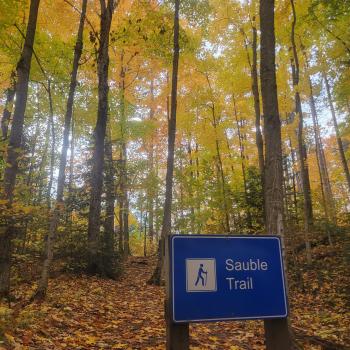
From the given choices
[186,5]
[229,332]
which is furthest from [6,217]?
[186,5]

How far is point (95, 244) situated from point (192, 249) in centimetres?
926

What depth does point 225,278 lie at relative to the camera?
2.49 m

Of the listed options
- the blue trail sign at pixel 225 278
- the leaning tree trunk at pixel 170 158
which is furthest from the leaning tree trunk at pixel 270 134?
the leaning tree trunk at pixel 170 158

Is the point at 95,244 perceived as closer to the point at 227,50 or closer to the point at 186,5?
the point at 186,5

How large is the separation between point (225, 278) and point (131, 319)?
4.79m

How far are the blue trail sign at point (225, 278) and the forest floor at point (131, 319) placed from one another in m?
2.37

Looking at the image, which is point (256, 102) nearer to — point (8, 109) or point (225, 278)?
point (8, 109)

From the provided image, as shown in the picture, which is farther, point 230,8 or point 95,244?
point 230,8

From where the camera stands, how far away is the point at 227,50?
15133 millimetres

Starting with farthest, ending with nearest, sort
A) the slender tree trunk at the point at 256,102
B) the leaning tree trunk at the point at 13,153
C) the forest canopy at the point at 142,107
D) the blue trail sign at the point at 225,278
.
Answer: the slender tree trunk at the point at 256,102 → the forest canopy at the point at 142,107 → the leaning tree trunk at the point at 13,153 → the blue trail sign at the point at 225,278

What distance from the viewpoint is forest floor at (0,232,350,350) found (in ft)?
15.7

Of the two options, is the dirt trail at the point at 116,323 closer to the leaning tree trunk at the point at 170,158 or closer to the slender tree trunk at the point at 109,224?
the leaning tree trunk at the point at 170,158

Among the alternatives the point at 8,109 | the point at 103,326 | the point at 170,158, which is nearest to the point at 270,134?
the point at 103,326

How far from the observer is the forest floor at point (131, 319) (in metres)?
4.79
